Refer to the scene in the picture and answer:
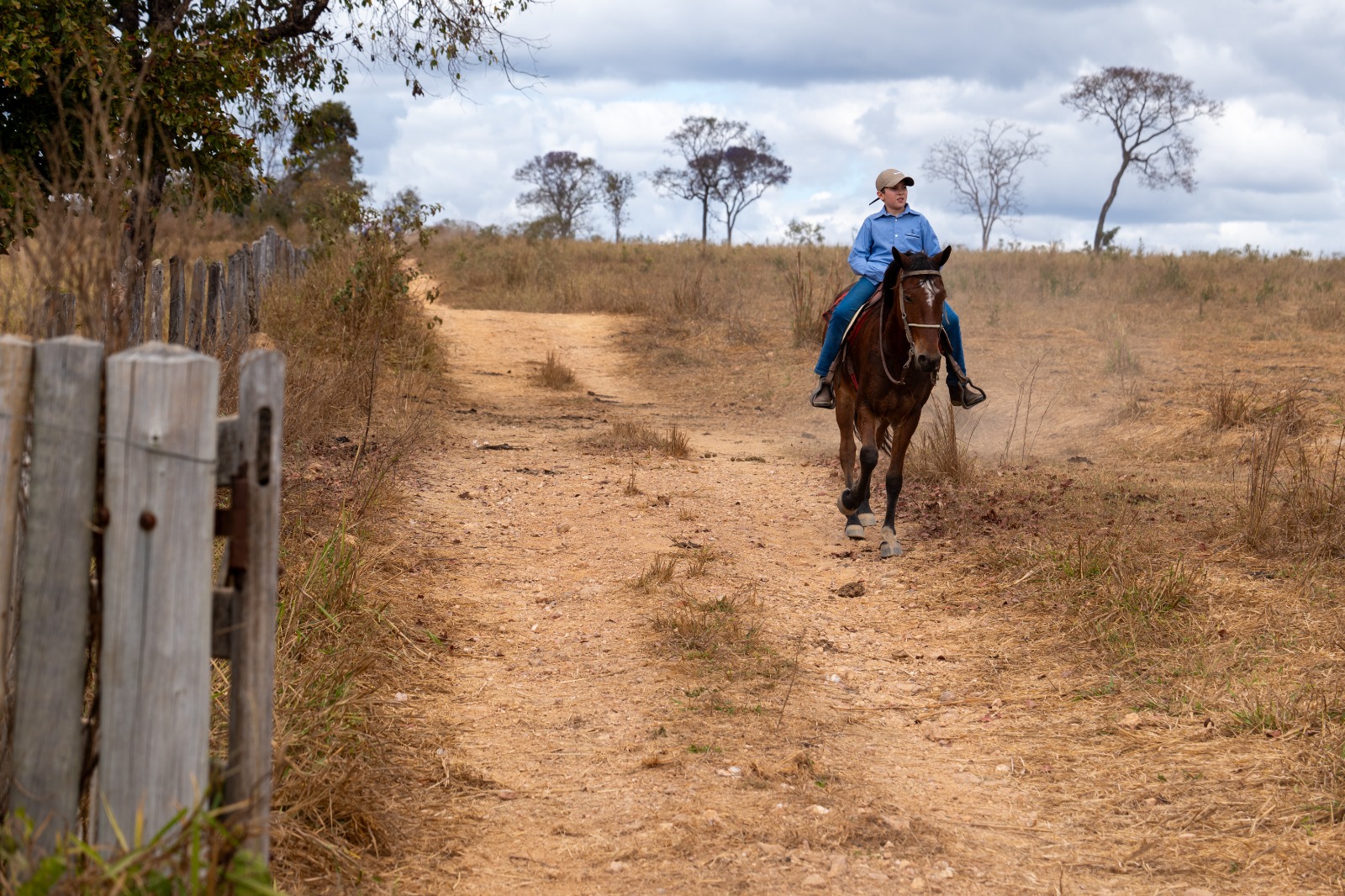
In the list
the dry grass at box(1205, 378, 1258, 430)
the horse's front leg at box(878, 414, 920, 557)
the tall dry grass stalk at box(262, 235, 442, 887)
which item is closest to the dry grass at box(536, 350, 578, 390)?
the tall dry grass stalk at box(262, 235, 442, 887)

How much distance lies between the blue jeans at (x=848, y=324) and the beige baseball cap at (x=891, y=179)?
0.67 metres

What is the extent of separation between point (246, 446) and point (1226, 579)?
5.27 m

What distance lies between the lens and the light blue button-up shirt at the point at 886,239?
26.6ft

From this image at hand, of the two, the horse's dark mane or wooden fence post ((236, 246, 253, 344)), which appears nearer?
the horse's dark mane

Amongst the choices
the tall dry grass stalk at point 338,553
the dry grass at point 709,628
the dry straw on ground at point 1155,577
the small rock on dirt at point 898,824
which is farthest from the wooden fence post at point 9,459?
the dry grass at point 709,628

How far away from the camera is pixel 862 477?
7711mm

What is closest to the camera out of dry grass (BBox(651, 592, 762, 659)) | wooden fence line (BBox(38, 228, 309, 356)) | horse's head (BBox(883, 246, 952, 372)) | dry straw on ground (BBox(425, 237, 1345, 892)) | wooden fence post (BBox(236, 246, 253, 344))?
wooden fence line (BBox(38, 228, 309, 356))

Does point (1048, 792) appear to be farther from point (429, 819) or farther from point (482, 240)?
point (482, 240)

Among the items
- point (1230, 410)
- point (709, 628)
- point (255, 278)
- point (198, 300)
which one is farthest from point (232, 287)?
point (1230, 410)

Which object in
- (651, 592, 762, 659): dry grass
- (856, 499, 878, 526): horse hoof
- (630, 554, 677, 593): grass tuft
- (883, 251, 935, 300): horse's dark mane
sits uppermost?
(883, 251, 935, 300): horse's dark mane

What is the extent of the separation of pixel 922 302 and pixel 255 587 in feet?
17.9

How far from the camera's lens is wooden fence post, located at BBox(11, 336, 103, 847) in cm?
218

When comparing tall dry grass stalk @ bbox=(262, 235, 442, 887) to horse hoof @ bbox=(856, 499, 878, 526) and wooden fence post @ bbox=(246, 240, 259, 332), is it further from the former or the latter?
horse hoof @ bbox=(856, 499, 878, 526)

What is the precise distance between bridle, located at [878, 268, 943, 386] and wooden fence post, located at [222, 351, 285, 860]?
532cm
